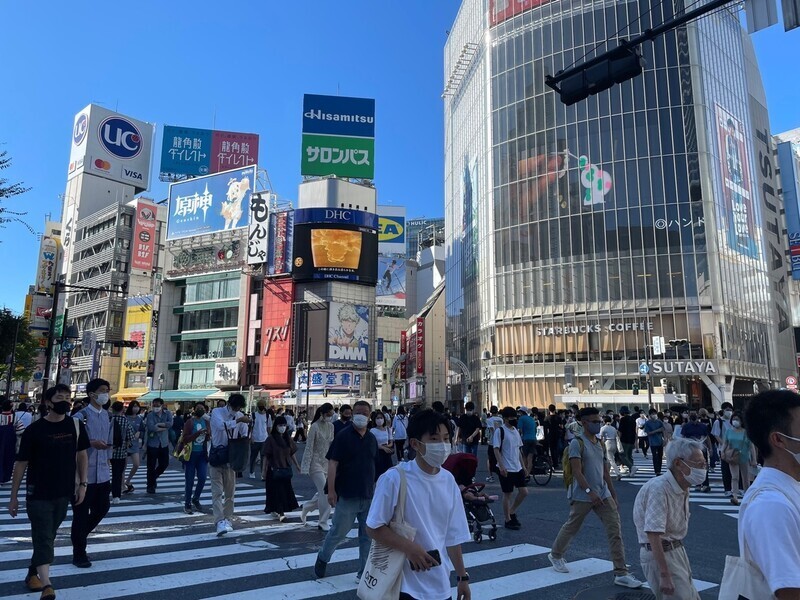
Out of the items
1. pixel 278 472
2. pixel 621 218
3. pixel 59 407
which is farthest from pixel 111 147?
pixel 59 407

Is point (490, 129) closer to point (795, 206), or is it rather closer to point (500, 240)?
point (500, 240)

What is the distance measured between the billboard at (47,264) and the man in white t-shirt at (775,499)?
8615 centimetres

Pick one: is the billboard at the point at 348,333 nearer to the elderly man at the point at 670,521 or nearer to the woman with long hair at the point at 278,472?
the woman with long hair at the point at 278,472

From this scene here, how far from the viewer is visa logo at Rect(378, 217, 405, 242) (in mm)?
91562

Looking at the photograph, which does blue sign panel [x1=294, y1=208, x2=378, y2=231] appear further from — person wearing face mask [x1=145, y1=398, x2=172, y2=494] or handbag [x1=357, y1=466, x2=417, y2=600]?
handbag [x1=357, y1=466, x2=417, y2=600]

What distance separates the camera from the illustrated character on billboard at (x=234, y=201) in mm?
59594

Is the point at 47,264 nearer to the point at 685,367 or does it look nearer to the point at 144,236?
the point at 144,236

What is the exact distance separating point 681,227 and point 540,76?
18217 mm

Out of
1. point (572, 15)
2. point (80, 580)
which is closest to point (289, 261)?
point (572, 15)

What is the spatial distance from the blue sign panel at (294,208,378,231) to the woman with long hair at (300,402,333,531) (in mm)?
49863

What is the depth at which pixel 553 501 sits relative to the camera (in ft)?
39.0

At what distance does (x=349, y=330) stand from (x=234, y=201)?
712 inches

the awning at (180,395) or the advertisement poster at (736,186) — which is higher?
the advertisement poster at (736,186)

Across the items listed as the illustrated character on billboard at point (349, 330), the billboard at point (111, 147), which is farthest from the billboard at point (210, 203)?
the billboard at point (111, 147)
